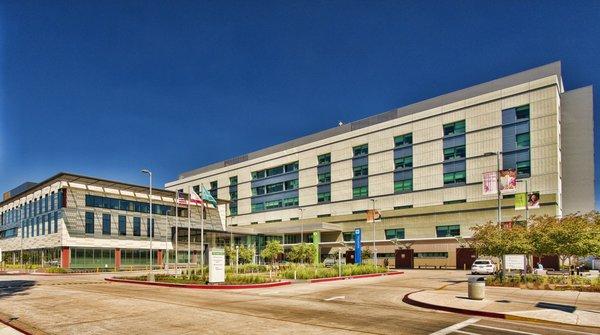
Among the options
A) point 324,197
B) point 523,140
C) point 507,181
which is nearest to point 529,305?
point 507,181

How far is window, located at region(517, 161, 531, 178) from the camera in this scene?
59812 millimetres

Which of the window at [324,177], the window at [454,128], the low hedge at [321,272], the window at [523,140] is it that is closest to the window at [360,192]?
the window at [324,177]

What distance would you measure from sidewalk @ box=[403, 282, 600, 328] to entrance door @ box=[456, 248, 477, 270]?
129 ft

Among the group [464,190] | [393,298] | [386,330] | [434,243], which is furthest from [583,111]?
[386,330]

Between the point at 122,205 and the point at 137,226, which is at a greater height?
the point at 122,205

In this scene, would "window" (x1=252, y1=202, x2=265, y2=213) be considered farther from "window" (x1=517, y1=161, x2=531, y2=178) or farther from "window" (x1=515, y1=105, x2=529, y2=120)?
"window" (x1=515, y1=105, x2=529, y2=120)

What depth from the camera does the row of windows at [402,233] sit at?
6556cm

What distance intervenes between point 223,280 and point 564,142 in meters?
57.0

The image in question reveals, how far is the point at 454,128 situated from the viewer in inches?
2689

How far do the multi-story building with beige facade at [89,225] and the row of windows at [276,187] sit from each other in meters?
18.2

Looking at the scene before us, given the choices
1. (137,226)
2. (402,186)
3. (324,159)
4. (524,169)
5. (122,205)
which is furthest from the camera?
(324,159)

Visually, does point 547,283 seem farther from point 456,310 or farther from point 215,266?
point 215,266

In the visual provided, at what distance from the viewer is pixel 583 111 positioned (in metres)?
62.8

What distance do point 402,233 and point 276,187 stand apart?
32.9m
